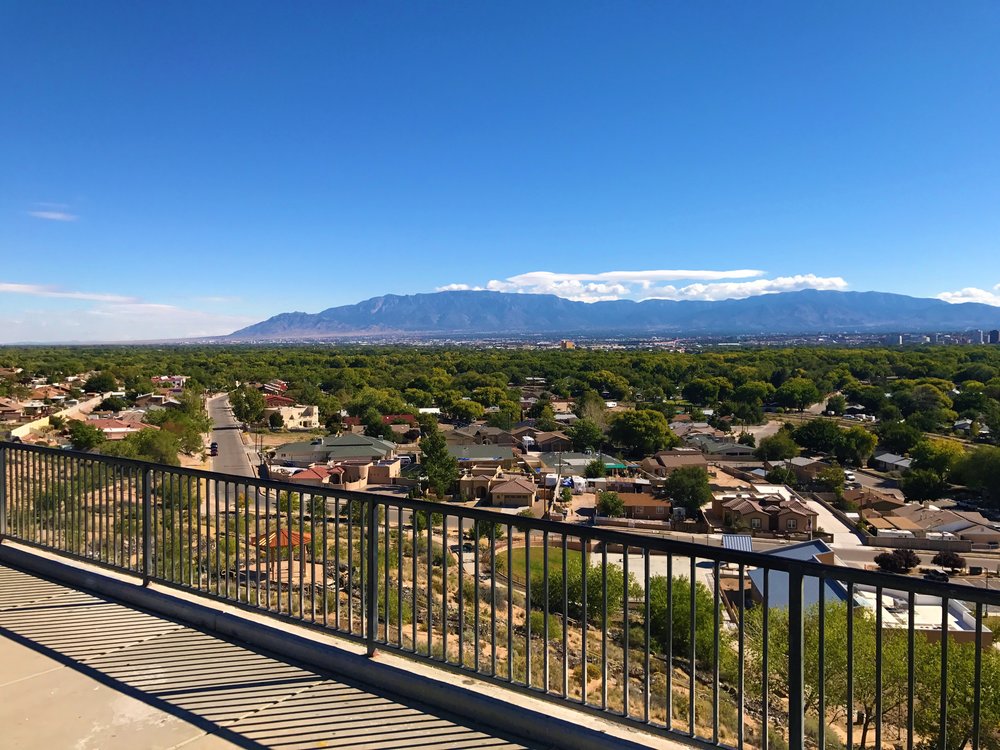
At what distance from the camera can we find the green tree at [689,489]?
86.4 feet

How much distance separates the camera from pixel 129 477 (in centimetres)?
401

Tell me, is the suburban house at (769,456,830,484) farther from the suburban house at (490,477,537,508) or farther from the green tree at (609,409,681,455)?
the suburban house at (490,477,537,508)

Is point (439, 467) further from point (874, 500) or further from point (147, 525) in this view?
point (147, 525)

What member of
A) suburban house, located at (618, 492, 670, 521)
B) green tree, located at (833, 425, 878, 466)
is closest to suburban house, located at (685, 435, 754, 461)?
green tree, located at (833, 425, 878, 466)

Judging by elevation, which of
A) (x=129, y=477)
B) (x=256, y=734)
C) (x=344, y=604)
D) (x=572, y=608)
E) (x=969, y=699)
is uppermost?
(x=129, y=477)

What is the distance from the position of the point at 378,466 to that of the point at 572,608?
21518mm

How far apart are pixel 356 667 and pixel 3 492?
3.23m

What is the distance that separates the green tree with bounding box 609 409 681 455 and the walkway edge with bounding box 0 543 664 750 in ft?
123

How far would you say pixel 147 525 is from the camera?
3834 millimetres

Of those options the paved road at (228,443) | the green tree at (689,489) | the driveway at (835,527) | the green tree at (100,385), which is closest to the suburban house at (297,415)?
the paved road at (228,443)

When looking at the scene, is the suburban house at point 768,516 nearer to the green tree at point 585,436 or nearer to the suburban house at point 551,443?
the green tree at point 585,436

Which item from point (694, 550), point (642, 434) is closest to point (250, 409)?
point (642, 434)

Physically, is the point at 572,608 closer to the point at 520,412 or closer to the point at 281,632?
the point at 281,632

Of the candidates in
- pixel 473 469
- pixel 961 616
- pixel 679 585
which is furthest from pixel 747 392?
pixel 679 585
